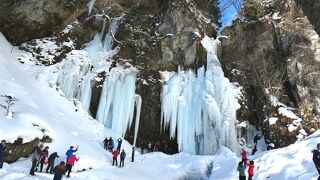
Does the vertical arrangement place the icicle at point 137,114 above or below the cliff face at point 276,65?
below

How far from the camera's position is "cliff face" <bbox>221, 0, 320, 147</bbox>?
2759 centimetres

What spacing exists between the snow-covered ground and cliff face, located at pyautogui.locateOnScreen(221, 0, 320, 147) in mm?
5929

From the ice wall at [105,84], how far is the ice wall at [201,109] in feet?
8.30

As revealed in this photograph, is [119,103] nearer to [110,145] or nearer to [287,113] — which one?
[110,145]

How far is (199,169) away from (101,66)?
39.2ft

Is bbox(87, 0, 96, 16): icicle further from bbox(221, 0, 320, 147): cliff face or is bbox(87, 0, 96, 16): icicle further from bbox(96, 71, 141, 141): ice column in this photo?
bbox(221, 0, 320, 147): cliff face

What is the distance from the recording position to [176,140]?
28578mm

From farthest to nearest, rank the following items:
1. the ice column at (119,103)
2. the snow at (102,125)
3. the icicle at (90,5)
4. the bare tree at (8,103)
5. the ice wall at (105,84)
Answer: the icicle at (90,5) < the ice wall at (105,84) < the ice column at (119,103) < the bare tree at (8,103) < the snow at (102,125)

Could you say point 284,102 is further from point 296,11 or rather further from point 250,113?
point 296,11

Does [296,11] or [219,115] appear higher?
[296,11]

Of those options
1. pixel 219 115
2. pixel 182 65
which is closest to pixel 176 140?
pixel 219 115

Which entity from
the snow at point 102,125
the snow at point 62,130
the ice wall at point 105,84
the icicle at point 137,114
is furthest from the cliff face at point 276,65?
the ice wall at point 105,84

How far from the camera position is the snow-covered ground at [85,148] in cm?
1659

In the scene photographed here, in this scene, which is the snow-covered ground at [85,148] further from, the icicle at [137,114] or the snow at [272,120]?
the snow at [272,120]
